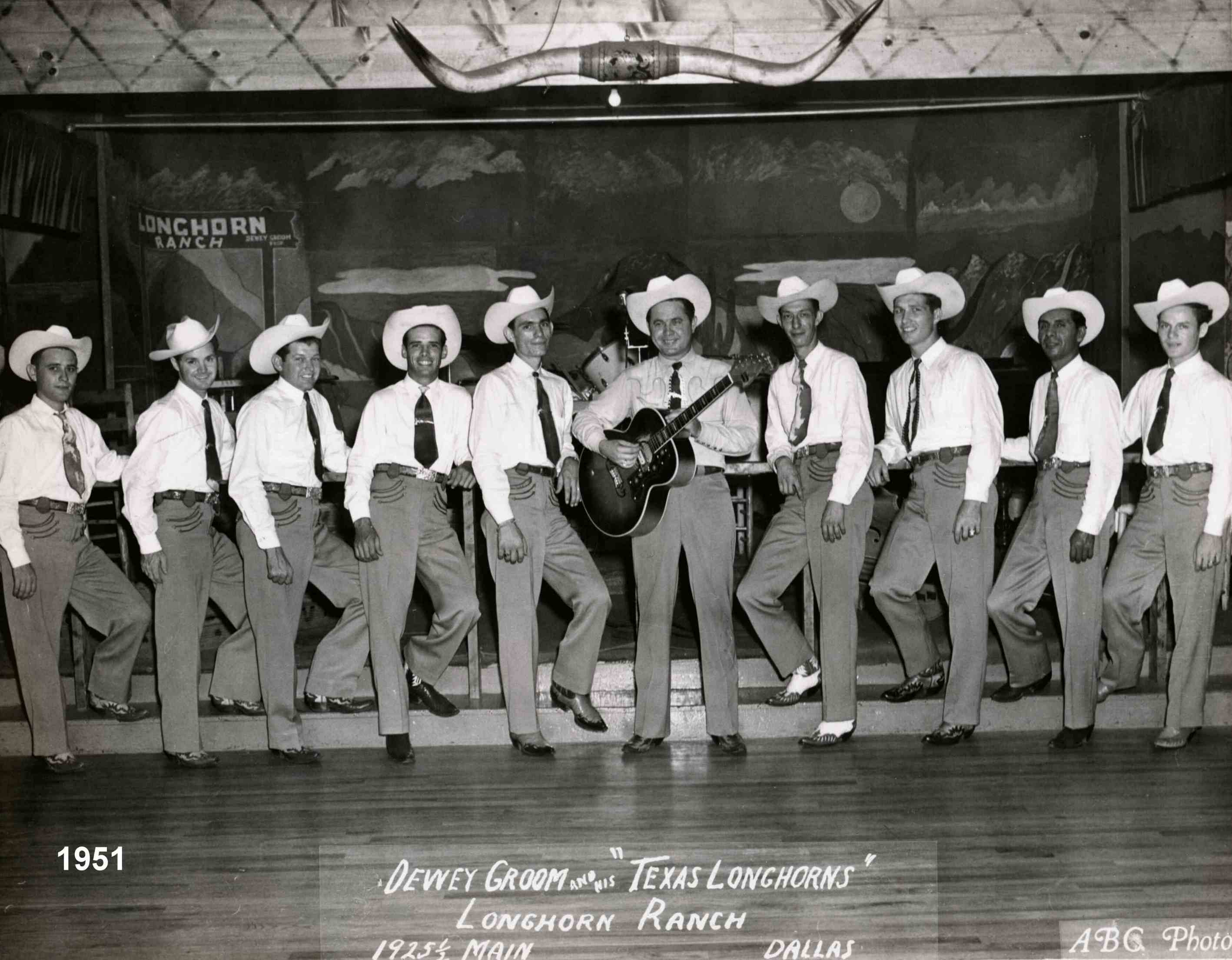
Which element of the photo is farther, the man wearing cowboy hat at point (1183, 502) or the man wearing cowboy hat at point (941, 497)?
the man wearing cowboy hat at point (941, 497)

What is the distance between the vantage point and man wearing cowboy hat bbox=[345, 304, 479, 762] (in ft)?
17.9

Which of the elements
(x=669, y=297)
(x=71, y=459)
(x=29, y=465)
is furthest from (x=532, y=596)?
(x=29, y=465)

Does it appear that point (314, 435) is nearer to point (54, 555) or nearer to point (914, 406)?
point (54, 555)

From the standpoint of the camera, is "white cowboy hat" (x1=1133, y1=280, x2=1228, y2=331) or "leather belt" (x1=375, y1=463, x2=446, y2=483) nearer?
"white cowboy hat" (x1=1133, y1=280, x2=1228, y2=331)

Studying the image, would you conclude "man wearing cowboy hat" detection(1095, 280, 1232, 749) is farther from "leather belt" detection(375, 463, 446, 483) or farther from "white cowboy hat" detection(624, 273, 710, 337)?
"leather belt" detection(375, 463, 446, 483)

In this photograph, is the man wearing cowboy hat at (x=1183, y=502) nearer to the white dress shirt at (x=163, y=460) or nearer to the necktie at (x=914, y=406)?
the necktie at (x=914, y=406)

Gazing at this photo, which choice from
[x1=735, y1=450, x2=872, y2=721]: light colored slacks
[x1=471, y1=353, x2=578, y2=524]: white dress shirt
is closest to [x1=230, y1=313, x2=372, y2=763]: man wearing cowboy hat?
[x1=471, y1=353, x2=578, y2=524]: white dress shirt

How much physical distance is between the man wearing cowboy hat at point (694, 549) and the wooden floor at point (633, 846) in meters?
0.21

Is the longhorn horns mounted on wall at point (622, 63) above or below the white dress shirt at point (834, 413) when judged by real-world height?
above

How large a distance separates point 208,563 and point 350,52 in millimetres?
2328

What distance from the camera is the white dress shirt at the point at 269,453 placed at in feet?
17.8

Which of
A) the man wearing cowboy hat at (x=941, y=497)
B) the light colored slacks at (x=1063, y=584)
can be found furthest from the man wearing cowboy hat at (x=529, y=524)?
the light colored slacks at (x=1063, y=584)

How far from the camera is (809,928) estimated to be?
3.51 m

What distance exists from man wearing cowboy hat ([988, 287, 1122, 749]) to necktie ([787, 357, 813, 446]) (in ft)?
3.05
